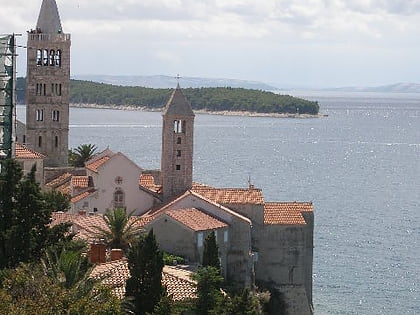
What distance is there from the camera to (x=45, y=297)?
23.9 meters

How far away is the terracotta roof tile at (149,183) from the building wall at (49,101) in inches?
641

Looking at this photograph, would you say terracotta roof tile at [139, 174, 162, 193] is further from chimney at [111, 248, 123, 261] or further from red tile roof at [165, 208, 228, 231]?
chimney at [111, 248, 123, 261]

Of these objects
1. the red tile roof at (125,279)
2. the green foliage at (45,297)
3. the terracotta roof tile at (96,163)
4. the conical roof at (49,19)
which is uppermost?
the conical roof at (49,19)

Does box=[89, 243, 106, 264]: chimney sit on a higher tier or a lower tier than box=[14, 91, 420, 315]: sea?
higher

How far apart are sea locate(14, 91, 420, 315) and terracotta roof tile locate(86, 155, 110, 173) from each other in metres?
11.1

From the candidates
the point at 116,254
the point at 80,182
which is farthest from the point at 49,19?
the point at 116,254

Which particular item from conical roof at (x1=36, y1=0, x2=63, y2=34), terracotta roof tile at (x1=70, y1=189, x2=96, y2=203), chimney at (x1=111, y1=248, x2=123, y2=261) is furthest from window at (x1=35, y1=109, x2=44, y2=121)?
chimney at (x1=111, y1=248, x2=123, y2=261)

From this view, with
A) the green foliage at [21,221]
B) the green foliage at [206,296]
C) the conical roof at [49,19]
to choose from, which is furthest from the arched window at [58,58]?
the green foliage at [206,296]

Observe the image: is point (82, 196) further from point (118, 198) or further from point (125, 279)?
point (125, 279)

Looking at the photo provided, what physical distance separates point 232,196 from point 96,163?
740cm

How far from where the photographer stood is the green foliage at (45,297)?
23.1 metres

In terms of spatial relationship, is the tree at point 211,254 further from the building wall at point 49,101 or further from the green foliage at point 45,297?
the building wall at point 49,101

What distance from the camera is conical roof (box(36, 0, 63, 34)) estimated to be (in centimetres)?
6581

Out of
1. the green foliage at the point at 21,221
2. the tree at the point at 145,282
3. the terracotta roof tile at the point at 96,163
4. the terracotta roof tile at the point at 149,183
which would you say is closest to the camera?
the tree at the point at 145,282
